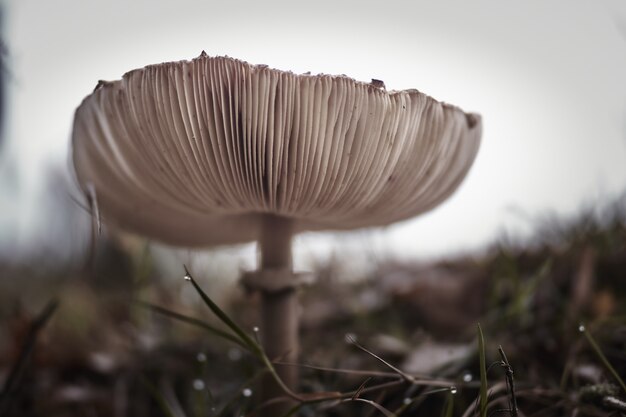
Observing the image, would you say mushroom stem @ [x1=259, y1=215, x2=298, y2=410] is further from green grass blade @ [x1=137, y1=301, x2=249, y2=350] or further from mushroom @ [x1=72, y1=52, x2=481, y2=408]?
green grass blade @ [x1=137, y1=301, x2=249, y2=350]

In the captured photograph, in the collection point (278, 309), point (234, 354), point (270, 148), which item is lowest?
point (234, 354)

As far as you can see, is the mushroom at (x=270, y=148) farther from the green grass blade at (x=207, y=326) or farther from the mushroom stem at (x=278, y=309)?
the green grass blade at (x=207, y=326)

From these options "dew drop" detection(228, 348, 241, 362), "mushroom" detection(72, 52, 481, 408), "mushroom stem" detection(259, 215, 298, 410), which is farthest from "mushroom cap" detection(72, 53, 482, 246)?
"dew drop" detection(228, 348, 241, 362)

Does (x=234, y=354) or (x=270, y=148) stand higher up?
(x=270, y=148)

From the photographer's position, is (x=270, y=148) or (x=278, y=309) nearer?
(x=270, y=148)

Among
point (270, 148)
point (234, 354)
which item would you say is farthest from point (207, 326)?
point (234, 354)

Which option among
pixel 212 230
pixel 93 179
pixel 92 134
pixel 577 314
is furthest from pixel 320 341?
pixel 92 134

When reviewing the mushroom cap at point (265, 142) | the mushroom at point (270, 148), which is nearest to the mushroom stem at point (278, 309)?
the mushroom at point (270, 148)

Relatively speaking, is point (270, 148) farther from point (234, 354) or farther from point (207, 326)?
point (234, 354)
